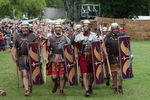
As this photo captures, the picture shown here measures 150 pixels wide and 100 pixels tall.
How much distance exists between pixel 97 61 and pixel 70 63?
61 centimetres

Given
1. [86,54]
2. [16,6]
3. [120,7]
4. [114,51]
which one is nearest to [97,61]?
[86,54]

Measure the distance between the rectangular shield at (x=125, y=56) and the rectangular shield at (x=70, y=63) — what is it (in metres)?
1.08

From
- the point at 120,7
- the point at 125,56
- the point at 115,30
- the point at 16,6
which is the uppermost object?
the point at 115,30

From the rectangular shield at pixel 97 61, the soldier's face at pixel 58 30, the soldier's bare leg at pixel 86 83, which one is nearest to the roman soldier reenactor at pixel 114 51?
the rectangular shield at pixel 97 61

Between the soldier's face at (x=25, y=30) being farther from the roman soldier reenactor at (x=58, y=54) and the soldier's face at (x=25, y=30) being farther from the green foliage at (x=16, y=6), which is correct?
the green foliage at (x=16, y=6)

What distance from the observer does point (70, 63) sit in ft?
31.1

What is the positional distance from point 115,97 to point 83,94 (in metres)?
0.83

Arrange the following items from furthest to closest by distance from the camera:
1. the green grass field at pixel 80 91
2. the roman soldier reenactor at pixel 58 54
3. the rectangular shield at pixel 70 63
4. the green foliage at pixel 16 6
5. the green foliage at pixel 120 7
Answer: the green foliage at pixel 16 6
the green foliage at pixel 120 7
the roman soldier reenactor at pixel 58 54
the rectangular shield at pixel 70 63
the green grass field at pixel 80 91

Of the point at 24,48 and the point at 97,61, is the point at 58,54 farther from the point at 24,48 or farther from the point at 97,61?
the point at 97,61

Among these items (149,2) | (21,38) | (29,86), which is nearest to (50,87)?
(29,86)

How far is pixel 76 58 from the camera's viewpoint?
970 centimetres

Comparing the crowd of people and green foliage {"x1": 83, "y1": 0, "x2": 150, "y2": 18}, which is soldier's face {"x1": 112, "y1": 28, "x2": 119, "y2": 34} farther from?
green foliage {"x1": 83, "y1": 0, "x2": 150, "y2": 18}

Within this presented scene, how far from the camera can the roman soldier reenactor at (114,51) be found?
961 centimetres

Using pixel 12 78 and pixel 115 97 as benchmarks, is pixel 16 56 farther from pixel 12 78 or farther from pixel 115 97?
pixel 12 78
